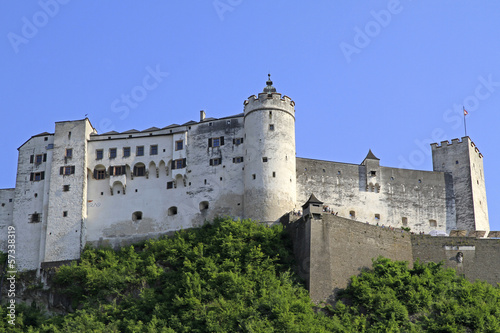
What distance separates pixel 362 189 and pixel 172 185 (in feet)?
44.1

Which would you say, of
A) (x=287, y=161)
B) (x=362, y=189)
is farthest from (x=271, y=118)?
(x=362, y=189)

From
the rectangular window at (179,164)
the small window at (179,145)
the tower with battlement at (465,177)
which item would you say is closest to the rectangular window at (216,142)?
the small window at (179,145)

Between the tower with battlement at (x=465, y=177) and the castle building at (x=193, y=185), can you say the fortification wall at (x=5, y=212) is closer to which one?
the castle building at (x=193, y=185)

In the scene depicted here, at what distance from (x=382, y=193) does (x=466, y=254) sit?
8774mm

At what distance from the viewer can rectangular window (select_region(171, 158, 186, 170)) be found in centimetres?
6228

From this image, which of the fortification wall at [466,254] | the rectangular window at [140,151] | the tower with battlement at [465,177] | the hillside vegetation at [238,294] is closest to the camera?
the hillside vegetation at [238,294]

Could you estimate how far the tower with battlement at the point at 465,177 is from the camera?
6350cm

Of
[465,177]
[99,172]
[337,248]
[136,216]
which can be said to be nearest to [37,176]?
[99,172]

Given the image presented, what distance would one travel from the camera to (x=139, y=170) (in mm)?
63062

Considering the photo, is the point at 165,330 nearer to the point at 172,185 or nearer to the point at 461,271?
the point at 172,185

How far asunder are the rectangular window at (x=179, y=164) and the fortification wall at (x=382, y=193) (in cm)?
807

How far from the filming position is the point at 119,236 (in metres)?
61.0

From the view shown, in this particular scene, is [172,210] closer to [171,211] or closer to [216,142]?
[171,211]

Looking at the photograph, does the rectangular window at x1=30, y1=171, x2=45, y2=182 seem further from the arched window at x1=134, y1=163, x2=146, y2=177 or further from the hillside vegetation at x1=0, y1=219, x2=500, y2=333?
the hillside vegetation at x1=0, y1=219, x2=500, y2=333
